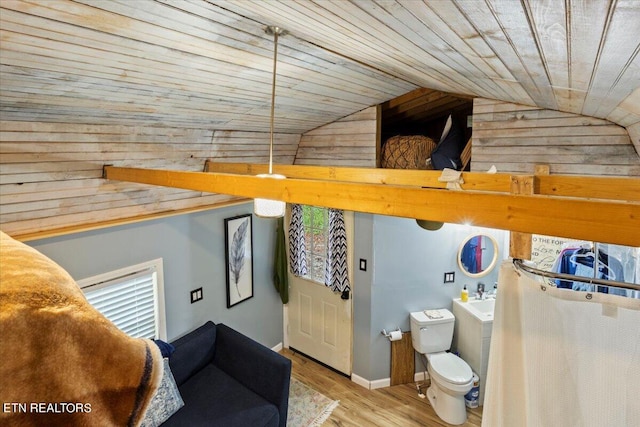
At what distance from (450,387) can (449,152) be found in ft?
6.90

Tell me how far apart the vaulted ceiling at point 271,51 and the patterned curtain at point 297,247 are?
1.79m

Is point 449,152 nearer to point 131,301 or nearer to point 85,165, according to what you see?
point 85,165

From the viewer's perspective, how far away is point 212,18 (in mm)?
Answer: 1476

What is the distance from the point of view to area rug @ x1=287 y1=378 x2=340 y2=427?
3330 mm

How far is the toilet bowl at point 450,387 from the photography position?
3.20 metres

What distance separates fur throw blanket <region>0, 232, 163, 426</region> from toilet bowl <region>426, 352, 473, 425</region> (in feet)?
11.1

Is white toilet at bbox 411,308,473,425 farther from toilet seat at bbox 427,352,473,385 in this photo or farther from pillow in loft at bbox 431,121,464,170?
pillow in loft at bbox 431,121,464,170

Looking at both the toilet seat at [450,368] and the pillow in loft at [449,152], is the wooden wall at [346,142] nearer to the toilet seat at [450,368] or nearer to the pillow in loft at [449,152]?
the pillow in loft at [449,152]

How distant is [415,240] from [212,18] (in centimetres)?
284

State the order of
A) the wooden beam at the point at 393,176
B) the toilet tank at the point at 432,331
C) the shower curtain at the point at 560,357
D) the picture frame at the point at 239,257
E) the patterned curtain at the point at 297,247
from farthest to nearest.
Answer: the patterned curtain at the point at 297,247 < the picture frame at the point at 239,257 < the toilet tank at the point at 432,331 < the wooden beam at the point at 393,176 < the shower curtain at the point at 560,357

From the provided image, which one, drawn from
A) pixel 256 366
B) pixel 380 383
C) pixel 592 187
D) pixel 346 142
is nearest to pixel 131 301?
pixel 256 366

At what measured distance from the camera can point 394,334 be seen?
3.74 m

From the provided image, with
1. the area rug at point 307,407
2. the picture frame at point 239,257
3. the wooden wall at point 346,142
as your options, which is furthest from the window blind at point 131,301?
the wooden wall at point 346,142

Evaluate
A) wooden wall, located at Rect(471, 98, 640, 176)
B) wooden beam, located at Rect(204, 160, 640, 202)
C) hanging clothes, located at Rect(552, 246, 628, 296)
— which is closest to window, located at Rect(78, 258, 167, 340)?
wooden beam, located at Rect(204, 160, 640, 202)
